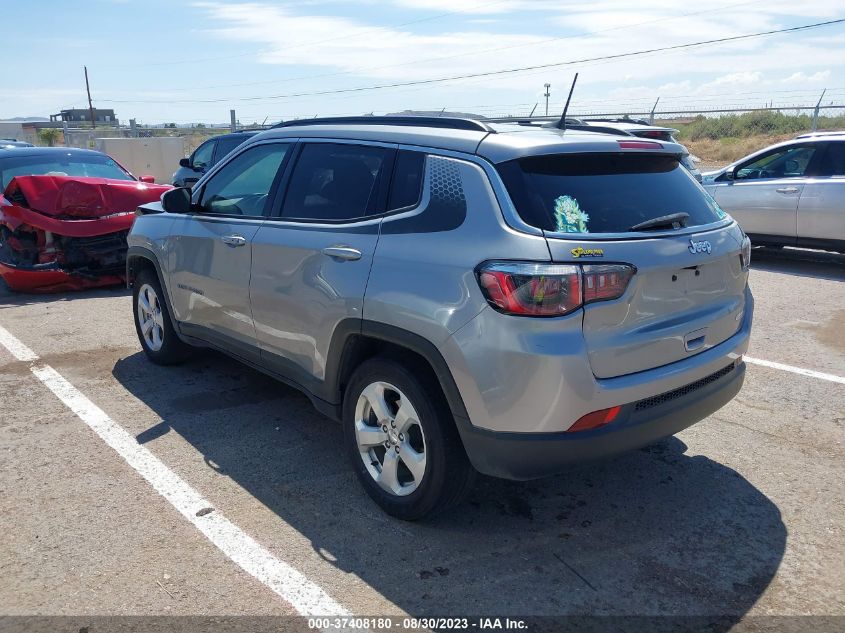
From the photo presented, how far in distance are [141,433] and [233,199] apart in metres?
1.62

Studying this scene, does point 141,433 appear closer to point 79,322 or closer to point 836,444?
point 79,322

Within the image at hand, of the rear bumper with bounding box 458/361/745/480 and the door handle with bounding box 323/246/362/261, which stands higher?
the door handle with bounding box 323/246/362/261

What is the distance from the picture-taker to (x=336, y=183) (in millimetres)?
4129

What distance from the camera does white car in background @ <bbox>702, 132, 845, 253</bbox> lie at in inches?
372

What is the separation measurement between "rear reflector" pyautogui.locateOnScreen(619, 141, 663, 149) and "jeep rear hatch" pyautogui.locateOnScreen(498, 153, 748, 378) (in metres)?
0.04

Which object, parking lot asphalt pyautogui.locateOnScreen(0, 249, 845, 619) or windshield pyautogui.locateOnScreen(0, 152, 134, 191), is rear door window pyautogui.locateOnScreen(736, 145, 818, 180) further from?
windshield pyautogui.locateOnScreen(0, 152, 134, 191)

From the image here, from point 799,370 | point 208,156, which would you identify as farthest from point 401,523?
point 208,156

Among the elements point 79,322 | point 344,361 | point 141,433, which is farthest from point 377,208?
point 79,322

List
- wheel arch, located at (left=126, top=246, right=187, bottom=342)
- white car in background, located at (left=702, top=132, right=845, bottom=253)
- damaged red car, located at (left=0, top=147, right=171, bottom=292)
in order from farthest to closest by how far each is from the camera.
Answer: white car in background, located at (left=702, top=132, right=845, bottom=253) → damaged red car, located at (left=0, top=147, right=171, bottom=292) → wheel arch, located at (left=126, top=246, right=187, bottom=342)

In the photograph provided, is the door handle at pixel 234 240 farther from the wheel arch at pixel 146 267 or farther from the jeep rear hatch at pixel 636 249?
the jeep rear hatch at pixel 636 249

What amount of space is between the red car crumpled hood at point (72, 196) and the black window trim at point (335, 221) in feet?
16.3

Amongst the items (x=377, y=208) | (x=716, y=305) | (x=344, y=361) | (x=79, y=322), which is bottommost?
(x=79, y=322)

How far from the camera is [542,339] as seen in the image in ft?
9.91

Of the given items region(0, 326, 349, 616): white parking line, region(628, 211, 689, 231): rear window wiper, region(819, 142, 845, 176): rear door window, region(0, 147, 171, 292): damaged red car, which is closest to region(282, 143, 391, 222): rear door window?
region(628, 211, 689, 231): rear window wiper
